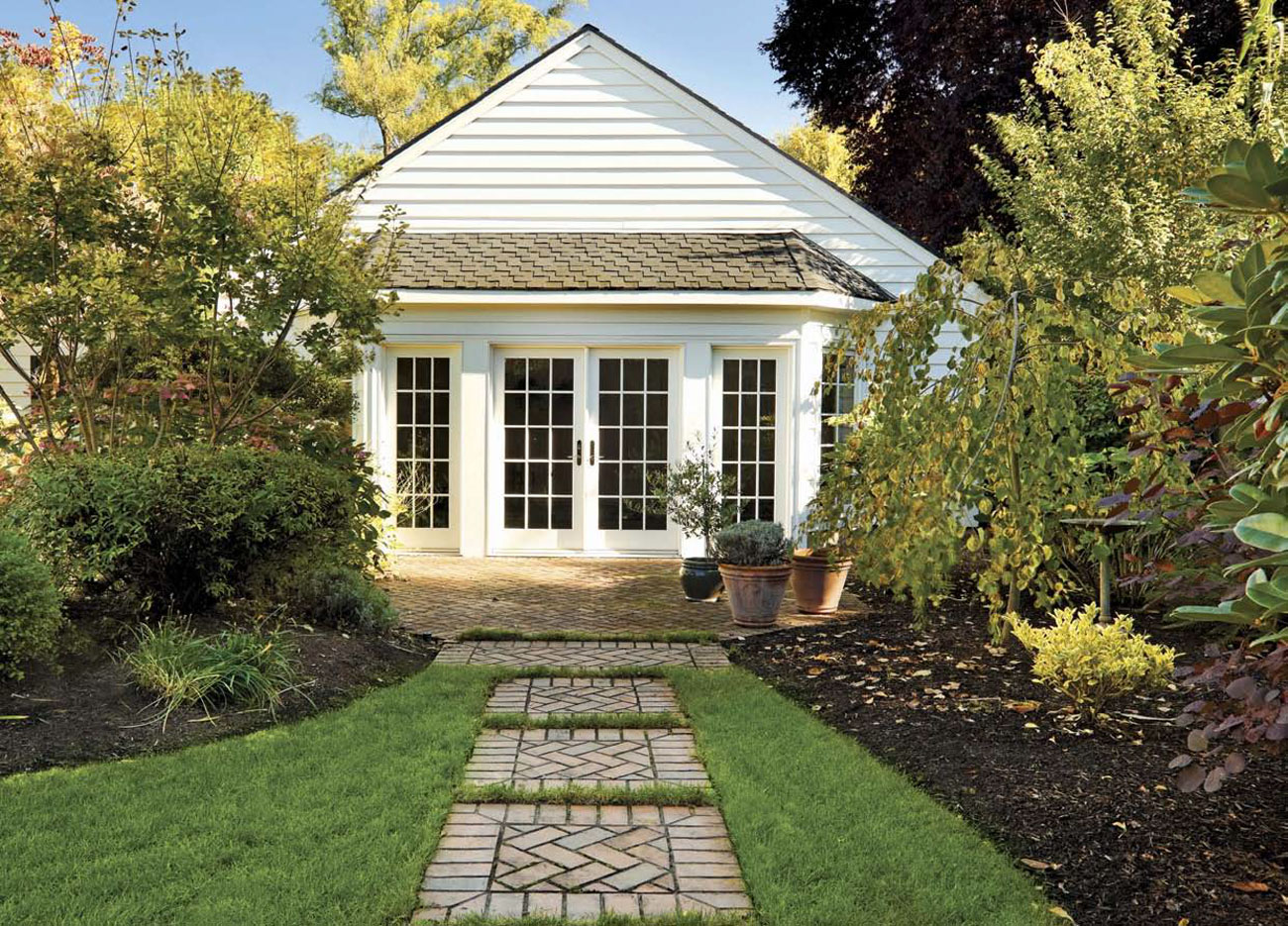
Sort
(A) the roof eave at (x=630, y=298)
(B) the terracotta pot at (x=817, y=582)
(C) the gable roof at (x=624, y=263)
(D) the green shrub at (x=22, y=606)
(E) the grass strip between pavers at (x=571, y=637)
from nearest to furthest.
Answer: (D) the green shrub at (x=22, y=606) → (E) the grass strip between pavers at (x=571, y=637) → (B) the terracotta pot at (x=817, y=582) → (A) the roof eave at (x=630, y=298) → (C) the gable roof at (x=624, y=263)

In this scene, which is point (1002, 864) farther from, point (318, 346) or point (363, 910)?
point (318, 346)

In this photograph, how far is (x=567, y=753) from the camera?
16.1 ft

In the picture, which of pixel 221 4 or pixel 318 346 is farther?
pixel 221 4

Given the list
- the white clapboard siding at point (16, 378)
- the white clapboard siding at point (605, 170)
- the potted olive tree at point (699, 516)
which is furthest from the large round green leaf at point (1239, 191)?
the white clapboard siding at point (16, 378)

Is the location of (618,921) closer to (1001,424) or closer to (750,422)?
(1001,424)

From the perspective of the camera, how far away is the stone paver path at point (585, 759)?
454 centimetres

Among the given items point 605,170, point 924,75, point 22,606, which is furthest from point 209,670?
point 924,75

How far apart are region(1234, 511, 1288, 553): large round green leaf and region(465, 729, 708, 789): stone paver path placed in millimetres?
3284

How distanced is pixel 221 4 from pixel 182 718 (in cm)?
2135

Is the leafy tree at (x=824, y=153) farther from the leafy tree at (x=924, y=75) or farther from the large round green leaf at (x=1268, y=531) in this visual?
the large round green leaf at (x=1268, y=531)

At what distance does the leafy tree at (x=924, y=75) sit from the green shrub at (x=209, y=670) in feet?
38.2

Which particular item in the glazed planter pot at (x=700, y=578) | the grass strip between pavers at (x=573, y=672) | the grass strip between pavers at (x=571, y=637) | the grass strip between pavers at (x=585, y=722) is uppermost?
the glazed planter pot at (x=700, y=578)

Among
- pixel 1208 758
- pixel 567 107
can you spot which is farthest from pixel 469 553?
pixel 1208 758

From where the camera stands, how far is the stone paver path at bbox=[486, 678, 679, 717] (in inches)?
223
